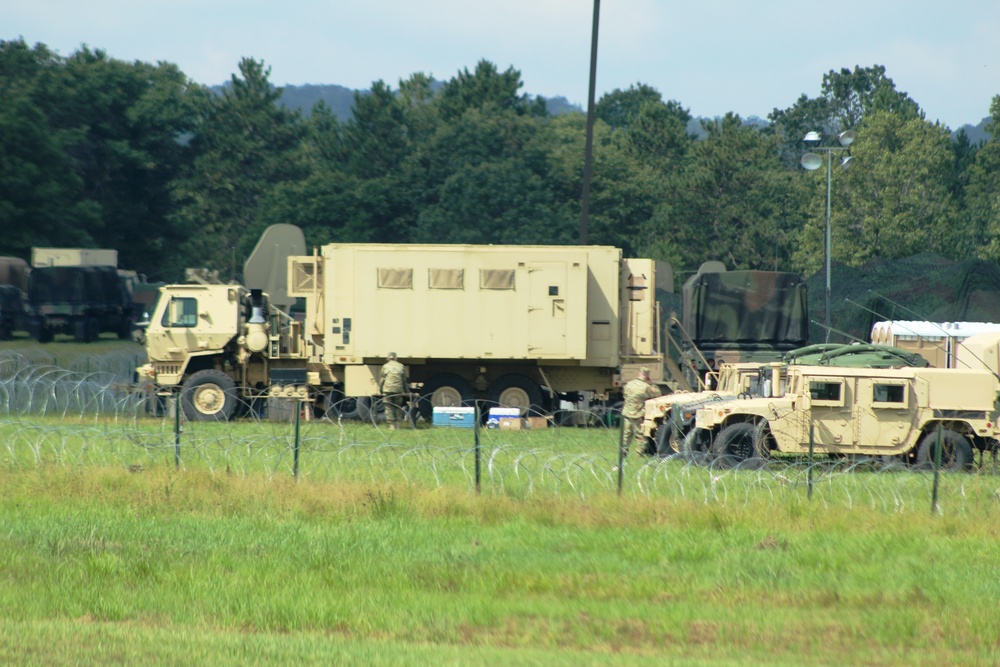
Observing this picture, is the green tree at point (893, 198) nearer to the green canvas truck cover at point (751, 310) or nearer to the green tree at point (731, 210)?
the green tree at point (731, 210)

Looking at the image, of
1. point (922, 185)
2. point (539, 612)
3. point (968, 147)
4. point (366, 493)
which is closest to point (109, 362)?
point (366, 493)

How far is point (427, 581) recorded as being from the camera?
10914mm

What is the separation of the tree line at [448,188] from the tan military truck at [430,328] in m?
32.7

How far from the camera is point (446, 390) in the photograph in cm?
2578

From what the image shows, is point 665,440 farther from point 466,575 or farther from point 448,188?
point 448,188

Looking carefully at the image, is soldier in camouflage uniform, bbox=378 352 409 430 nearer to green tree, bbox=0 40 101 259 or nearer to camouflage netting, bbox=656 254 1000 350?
camouflage netting, bbox=656 254 1000 350

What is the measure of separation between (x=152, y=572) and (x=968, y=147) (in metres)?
78.6

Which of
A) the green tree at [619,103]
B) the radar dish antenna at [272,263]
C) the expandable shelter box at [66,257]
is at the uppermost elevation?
the green tree at [619,103]

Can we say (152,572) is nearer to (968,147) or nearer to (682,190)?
(682,190)

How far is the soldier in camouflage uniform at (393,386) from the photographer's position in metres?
24.3

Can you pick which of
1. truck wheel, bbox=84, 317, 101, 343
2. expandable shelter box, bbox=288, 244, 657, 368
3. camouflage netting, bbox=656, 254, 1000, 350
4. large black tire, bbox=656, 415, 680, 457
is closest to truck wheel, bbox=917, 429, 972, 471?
large black tire, bbox=656, 415, 680, 457

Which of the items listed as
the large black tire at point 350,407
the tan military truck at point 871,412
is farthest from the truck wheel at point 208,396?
the tan military truck at point 871,412

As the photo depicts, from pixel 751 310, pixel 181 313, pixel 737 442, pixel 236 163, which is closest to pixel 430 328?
pixel 181 313

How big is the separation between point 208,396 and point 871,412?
13.0 m
